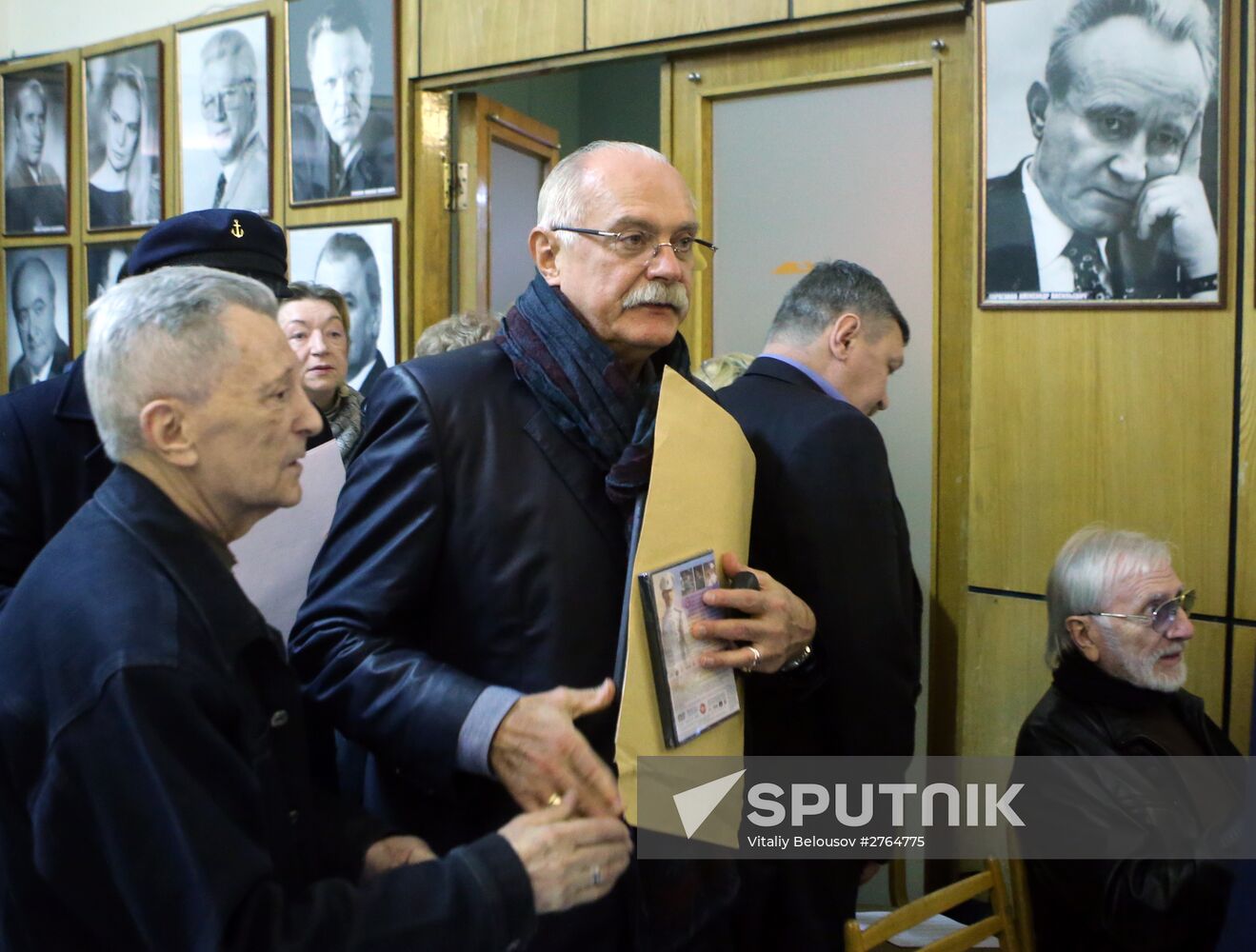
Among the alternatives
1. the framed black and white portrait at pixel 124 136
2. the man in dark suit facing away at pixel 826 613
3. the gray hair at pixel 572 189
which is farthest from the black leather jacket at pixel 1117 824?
the framed black and white portrait at pixel 124 136

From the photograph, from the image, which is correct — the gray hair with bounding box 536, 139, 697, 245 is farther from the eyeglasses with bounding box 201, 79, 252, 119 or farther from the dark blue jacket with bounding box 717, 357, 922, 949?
the eyeglasses with bounding box 201, 79, 252, 119

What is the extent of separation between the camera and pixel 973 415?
3.27m

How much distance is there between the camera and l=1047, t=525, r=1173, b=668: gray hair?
104 inches

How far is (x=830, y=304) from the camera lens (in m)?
2.67

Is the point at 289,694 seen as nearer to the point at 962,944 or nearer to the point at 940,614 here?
the point at 962,944

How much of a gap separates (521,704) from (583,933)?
41 cm

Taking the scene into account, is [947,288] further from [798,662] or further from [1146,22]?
[798,662]

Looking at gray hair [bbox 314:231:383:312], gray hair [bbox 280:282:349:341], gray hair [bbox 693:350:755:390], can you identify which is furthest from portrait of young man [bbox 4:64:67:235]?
gray hair [bbox 693:350:755:390]

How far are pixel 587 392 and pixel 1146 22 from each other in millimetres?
2162

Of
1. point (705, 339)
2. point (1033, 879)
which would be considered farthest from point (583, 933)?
point (705, 339)

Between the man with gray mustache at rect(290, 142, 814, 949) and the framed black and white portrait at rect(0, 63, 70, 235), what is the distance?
5.00 metres

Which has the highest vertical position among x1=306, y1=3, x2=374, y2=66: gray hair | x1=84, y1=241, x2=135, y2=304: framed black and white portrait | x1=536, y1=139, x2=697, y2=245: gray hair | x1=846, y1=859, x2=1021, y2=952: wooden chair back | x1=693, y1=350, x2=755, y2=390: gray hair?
x1=306, y1=3, x2=374, y2=66: gray hair

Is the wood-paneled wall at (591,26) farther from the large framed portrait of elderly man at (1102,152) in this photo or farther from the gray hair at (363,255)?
the gray hair at (363,255)

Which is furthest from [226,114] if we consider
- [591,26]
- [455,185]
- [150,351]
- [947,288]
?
[150,351]
